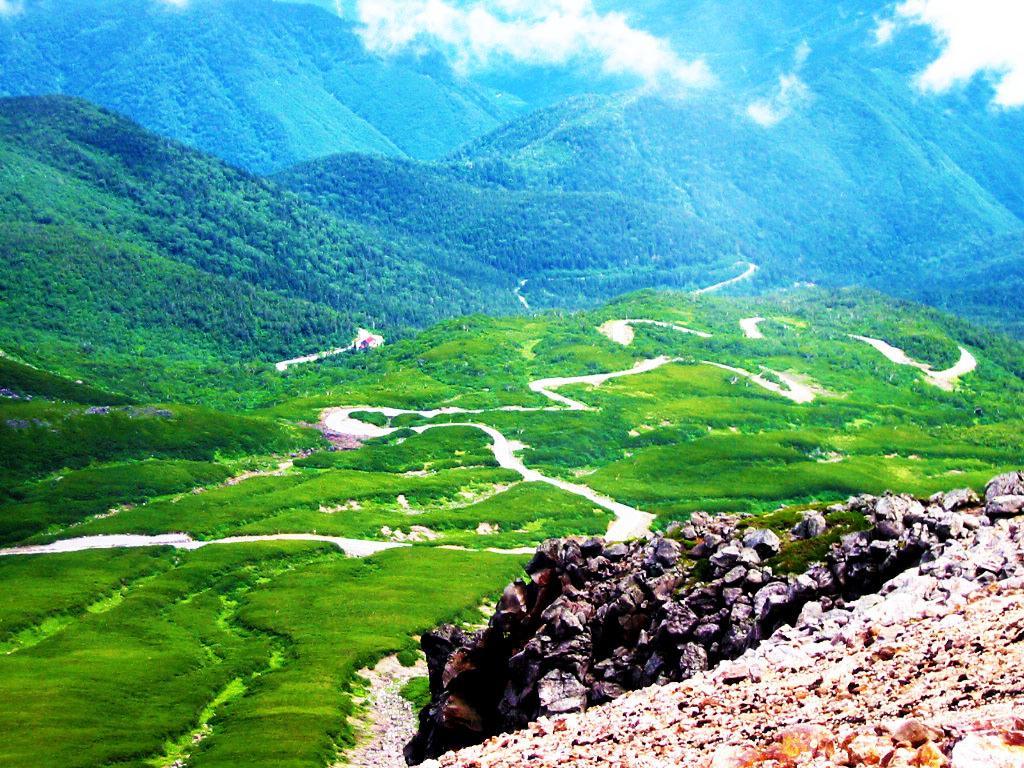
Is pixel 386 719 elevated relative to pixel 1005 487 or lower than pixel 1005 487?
lower

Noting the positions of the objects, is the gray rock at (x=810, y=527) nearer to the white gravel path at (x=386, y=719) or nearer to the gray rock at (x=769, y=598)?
the gray rock at (x=769, y=598)

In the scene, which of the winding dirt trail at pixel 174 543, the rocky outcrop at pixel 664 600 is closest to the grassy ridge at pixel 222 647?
the winding dirt trail at pixel 174 543

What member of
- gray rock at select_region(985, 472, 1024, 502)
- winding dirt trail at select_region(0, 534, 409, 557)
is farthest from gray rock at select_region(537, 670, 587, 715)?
winding dirt trail at select_region(0, 534, 409, 557)

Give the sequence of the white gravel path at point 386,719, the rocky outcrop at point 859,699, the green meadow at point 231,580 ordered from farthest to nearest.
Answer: the green meadow at point 231,580 → the white gravel path at point 386,719 → the rocky outcrop at point 859,699

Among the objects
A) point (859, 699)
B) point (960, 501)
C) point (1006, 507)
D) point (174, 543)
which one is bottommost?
point (859, 699)

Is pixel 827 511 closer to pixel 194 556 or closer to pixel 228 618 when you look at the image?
pixel 228 618

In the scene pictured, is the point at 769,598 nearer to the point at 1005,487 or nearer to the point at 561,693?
the point at 561,693

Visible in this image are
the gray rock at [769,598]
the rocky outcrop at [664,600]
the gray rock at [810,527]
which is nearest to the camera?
the gray rock at [769,598]

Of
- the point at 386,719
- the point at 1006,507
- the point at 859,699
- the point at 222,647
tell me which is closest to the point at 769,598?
the point at 1006,507
